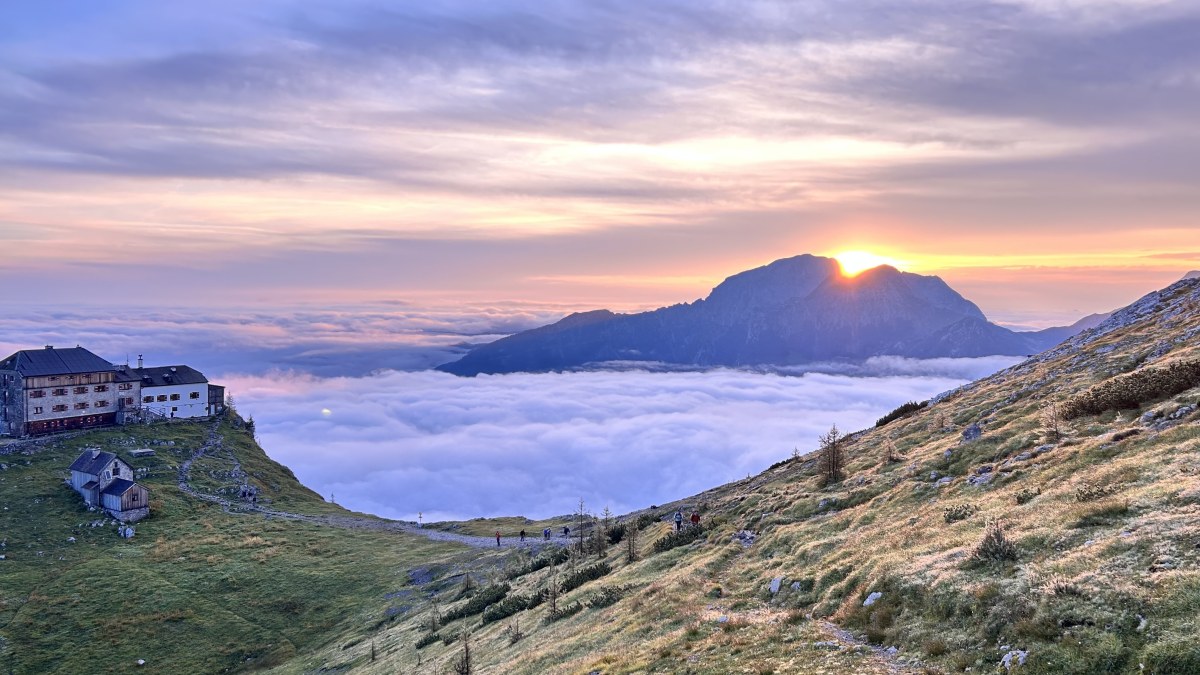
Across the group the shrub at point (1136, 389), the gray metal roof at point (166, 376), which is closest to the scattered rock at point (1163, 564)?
the shrub at point (1136, 389)

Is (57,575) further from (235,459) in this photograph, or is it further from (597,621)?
(597,621)

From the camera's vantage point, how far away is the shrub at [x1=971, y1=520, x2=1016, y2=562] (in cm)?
1856

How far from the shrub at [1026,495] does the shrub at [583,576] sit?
2601 centimetres

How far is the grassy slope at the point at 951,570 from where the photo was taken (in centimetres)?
1459

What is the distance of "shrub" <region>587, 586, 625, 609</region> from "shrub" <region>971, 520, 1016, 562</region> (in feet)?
64.2

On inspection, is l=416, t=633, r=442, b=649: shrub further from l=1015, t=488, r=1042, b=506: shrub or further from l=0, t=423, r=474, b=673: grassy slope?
l=1015, t=488, r=1042, b=506: shrub

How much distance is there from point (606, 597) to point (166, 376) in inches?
4947

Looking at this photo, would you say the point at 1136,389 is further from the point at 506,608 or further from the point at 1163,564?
the point at 506,608

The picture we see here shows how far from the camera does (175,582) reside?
67625mm

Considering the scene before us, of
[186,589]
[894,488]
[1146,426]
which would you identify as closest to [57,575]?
[186,589]

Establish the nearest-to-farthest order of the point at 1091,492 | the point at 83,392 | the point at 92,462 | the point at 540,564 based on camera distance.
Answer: the point at 1091,492 → the point at 540,564 → the point at 92,462 → the point at 83,392

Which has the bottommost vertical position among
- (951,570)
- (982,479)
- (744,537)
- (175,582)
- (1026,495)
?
(175,582)

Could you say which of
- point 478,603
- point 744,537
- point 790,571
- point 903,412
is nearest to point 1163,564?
point 790,571

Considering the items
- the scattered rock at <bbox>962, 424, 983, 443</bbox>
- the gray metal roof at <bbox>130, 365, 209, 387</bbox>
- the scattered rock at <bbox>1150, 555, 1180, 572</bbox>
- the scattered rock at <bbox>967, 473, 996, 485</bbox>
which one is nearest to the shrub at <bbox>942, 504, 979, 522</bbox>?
the scattered rock at <bbox>967, 473, 996, 485</bbox>
